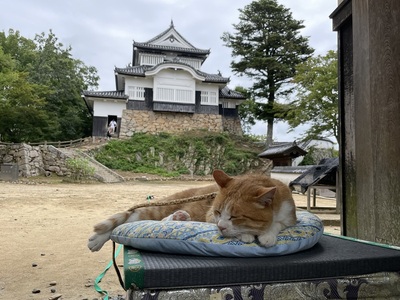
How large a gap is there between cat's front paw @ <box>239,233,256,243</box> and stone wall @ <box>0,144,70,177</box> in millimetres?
18094

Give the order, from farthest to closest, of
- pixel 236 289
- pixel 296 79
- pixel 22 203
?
pixel 296 79 → pixel 22 203 → pixel 236 289

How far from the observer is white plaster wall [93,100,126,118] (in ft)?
77.8

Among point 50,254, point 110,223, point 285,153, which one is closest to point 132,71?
point 285,153

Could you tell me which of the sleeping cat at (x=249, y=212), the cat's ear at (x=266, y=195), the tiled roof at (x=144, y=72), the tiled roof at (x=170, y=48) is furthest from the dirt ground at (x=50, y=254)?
the tiled roof at (x=170, y=48)

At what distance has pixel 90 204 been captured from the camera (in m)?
9.29

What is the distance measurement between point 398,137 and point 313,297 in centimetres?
158

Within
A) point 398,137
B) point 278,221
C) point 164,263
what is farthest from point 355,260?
point 398,137

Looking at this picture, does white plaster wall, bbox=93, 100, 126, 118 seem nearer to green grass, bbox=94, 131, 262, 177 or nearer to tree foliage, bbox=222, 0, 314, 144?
green grass, bbox=94, 131, 262, 177

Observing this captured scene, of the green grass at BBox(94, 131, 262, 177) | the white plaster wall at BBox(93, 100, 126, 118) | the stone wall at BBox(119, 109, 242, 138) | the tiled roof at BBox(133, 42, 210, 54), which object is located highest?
the tiled roof at BBox(133, 42, 210, 54)

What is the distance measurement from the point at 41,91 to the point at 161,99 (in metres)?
8.33

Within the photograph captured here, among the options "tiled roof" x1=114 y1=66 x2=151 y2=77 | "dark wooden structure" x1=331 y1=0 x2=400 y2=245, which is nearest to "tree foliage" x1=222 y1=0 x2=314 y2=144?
"tiled roof" x1=114 y1=66 x2=151 y2=77

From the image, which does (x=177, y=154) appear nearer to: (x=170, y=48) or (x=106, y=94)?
(x=106, y=94)

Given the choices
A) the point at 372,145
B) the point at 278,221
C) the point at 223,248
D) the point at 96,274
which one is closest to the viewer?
the point at 223,248

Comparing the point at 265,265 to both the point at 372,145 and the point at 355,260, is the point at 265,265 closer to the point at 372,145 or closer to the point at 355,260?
the point at 355,260
